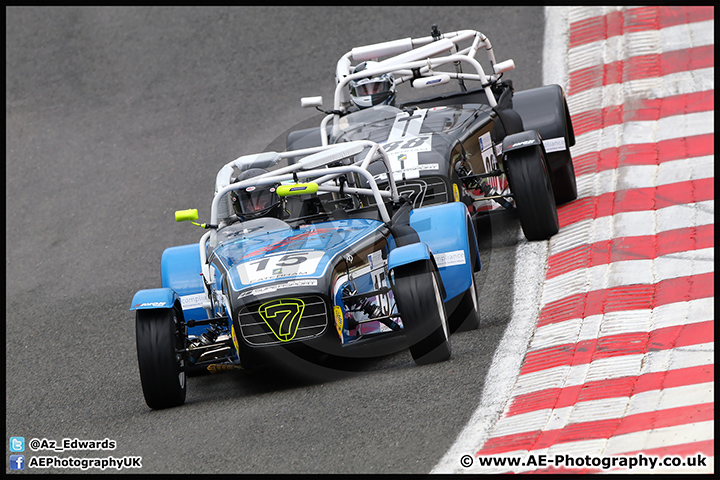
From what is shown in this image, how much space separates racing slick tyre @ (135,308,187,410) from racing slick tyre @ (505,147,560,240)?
3292 mm

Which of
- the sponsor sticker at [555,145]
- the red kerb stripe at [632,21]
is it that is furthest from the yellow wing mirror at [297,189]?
the red kerb stripe at [632,21]

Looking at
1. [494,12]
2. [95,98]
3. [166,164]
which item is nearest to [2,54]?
[95,98]

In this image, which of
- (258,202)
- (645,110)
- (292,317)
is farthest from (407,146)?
(645,110)

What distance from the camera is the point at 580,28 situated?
13875 millimetres

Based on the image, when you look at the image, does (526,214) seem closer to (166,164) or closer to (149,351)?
(149,351)

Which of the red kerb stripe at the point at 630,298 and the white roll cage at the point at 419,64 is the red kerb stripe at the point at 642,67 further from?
the red kerb stripe at the point at 630,298

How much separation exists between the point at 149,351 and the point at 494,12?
10.0 meters

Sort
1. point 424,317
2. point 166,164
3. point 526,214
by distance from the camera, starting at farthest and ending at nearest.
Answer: point 166,164, point 526,214, point 424,317

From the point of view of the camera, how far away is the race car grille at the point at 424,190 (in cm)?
827

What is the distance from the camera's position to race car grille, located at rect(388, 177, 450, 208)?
27.1ft

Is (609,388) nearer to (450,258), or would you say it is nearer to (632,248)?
(450,258)

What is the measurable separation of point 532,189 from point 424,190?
92cm

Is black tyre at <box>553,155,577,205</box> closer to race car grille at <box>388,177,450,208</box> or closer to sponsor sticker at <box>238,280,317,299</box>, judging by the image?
race car grille at <box>388,177,450,208</box>

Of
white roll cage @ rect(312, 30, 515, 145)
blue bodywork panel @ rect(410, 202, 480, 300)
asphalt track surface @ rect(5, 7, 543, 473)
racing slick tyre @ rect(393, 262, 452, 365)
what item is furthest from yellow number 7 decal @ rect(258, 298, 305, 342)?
white roll cage @ rect(312, 30, 515, 145)
